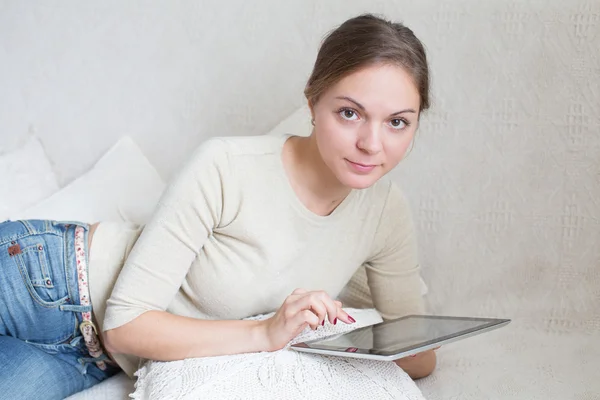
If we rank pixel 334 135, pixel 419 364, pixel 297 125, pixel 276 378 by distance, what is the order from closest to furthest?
1. pixel 276 378
2. pixel 334 135
3. pixel 419 364
4. pixel 297 125

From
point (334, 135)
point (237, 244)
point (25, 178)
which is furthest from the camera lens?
point (25, 178)

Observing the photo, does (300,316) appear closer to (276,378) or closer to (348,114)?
(276,378)

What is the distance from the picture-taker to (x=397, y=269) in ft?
5.14

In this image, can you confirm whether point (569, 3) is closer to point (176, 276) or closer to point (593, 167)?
point (593, 167)

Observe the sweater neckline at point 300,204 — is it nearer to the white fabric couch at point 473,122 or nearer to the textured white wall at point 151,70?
the white fabric couch at point 473,122

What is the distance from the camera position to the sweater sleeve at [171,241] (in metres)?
1.27

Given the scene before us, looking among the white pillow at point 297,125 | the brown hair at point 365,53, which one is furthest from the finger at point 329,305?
the white pillow at point 297,125

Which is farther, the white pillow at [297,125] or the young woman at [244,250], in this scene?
the white pillow at [297,125]

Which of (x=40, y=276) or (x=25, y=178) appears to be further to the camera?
(x=25, y=178)

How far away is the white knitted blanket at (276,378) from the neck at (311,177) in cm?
26

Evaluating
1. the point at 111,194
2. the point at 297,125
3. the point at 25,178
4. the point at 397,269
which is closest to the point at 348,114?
the point at 397,269

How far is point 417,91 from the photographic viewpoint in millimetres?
1308

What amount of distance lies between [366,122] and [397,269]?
411 millimetres

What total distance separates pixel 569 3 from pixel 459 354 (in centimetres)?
82
